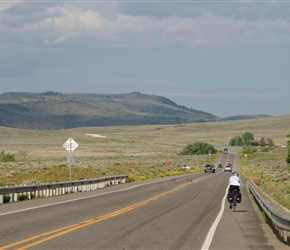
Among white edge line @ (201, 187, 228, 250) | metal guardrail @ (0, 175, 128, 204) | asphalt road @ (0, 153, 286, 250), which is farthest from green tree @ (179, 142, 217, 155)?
white edge line @ (201, 187, 228, 250)

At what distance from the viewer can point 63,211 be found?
2441cm

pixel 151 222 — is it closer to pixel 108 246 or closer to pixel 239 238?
pixel 239 238

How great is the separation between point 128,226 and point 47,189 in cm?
1538

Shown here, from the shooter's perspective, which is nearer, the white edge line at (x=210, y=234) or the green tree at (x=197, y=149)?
the white edge line at (x=210, y=234)

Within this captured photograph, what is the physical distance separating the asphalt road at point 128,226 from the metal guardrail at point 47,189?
4.09 feet

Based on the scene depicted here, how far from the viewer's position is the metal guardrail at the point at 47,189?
29.2 metres

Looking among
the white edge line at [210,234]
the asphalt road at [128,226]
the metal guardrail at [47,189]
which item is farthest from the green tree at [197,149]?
the white edge line at [210,234]

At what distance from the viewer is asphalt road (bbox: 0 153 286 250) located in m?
15.5

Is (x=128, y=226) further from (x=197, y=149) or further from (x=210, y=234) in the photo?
(x=197, y=149)

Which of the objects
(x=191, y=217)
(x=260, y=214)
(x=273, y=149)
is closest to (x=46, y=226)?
(x=191, y=217)

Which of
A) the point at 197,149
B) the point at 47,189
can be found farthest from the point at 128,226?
the point at 197,149

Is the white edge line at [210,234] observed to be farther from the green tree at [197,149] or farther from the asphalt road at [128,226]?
the green tree at [197,149]

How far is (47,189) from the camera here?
34156mm

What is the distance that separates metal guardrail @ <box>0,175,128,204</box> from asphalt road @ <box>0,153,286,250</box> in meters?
1.25
